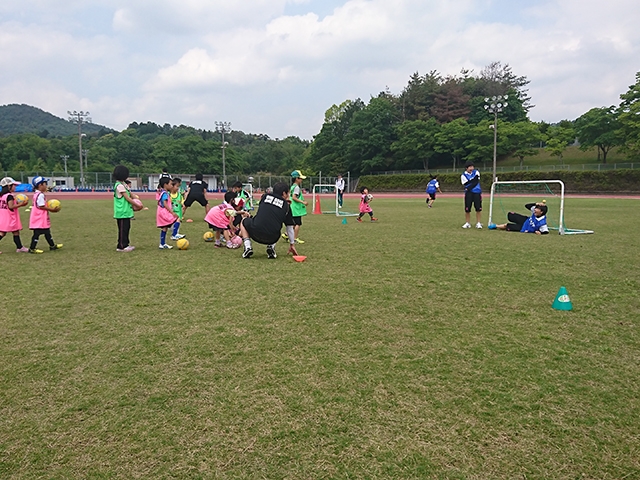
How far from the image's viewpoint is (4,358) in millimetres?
3680

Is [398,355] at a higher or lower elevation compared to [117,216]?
lower

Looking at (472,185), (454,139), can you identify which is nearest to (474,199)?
(472,185)

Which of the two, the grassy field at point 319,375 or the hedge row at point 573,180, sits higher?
the hedge row at point 573,180

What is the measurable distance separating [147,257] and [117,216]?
1228 millimetres

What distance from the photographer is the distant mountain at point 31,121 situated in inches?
5925

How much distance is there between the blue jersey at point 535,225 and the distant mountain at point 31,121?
15996cm

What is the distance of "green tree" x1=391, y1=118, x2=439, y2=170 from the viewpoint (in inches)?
2852

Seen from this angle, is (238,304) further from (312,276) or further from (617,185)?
(617,185)

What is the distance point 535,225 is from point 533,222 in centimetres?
10

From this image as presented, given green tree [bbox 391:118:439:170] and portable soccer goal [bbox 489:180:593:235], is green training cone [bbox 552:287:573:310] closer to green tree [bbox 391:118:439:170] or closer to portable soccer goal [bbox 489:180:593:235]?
portable soccer goal [bbox 489:180:593:235]

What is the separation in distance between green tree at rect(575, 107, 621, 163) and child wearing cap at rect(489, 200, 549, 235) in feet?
180

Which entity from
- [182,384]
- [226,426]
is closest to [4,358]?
[182,384]

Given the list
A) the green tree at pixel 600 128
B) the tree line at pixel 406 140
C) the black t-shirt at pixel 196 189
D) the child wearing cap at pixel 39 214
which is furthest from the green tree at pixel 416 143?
the child wearing cap at pixel 39 214

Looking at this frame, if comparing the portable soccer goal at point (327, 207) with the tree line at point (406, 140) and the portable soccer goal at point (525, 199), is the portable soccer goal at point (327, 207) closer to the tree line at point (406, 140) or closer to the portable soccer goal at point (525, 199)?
the portable soccer goal at point (525, 199)
